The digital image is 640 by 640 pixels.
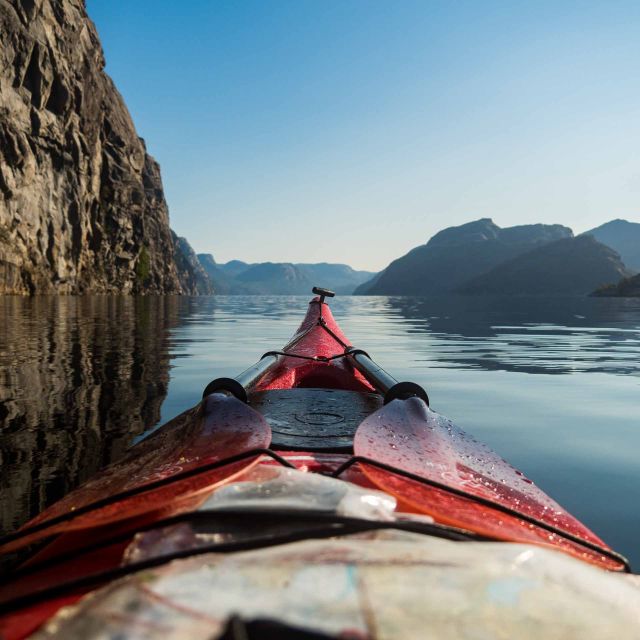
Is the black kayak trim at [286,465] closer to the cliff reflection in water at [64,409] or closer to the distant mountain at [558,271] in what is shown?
the cliff reflection in water at [64,409]

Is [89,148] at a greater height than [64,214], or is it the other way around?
[89,148]

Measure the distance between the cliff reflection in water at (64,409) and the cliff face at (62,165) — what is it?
24.7 m

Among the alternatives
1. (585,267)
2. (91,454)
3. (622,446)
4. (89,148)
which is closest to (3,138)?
(89,148)

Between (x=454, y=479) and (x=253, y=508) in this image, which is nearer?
(x=253, y=508)

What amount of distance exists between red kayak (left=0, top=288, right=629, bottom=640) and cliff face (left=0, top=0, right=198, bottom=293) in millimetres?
31570

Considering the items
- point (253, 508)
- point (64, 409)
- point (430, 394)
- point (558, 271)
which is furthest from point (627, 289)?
point (253, 508)

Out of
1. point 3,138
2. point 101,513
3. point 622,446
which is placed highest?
point 3,138

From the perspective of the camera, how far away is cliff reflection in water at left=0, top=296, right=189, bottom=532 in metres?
2.85

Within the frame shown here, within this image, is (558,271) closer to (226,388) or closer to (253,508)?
(226,388)

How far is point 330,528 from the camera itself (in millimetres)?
1155

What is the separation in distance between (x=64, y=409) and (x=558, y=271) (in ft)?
451

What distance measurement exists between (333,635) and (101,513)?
0.91 m

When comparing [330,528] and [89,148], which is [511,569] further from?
[89,148]

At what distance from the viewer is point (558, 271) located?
125750 millimetres
